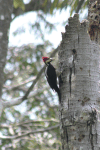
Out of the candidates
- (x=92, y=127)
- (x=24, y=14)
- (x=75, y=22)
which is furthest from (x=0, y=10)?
(x=24, y=14)

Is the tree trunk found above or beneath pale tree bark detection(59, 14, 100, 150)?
above

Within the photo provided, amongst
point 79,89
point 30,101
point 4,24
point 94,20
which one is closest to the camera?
point 79,89

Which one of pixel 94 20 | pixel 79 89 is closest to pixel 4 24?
pixel 94 20

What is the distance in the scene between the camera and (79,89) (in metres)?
1.90

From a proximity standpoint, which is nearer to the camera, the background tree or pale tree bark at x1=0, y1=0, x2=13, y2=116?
pale tree bark at x1=0, y1=0, x2=13, y2=116

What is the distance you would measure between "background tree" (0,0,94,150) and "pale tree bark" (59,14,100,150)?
3.01 meters

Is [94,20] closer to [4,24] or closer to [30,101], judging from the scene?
[4,24]

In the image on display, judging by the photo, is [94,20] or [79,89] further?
[94,20]

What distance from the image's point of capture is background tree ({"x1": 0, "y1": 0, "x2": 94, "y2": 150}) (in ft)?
19.7

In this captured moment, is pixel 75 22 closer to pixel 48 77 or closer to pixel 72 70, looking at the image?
pixel 72 70

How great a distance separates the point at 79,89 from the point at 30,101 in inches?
282

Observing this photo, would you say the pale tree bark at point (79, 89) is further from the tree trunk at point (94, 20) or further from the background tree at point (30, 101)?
Answer: the background tree at point (30, 101)

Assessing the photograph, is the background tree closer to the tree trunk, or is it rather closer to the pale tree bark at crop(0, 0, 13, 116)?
the pale tree bark at crop(0, 0, 13, 116)

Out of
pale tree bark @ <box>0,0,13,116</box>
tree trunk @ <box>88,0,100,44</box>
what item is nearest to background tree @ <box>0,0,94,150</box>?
pale tree bark @ <box>0,0,13,116</box>
